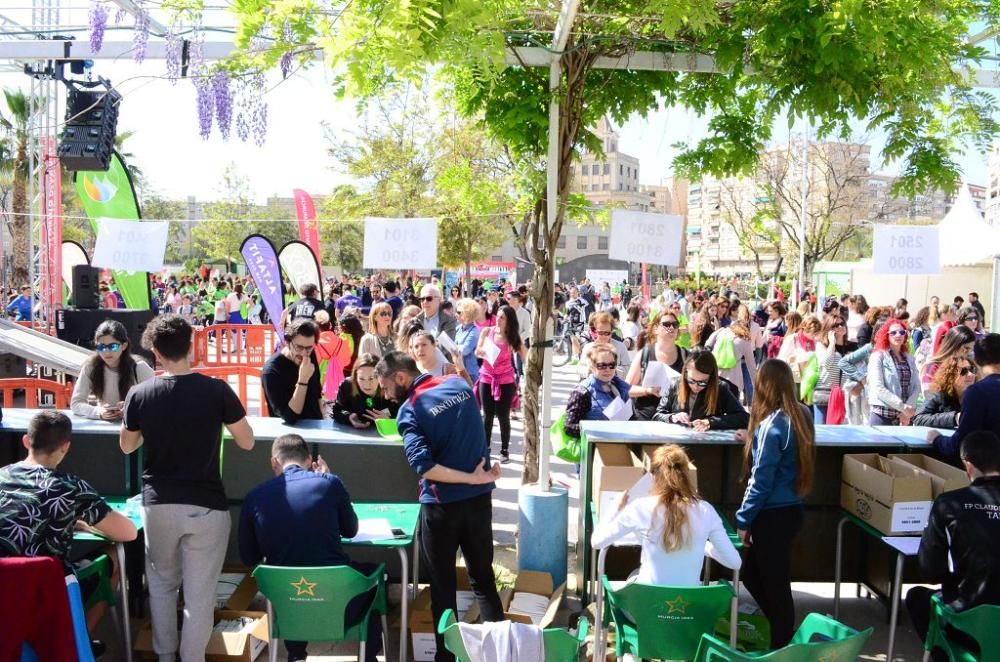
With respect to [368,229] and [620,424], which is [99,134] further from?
[620,424]

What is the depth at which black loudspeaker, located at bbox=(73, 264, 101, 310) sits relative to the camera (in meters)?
13.4

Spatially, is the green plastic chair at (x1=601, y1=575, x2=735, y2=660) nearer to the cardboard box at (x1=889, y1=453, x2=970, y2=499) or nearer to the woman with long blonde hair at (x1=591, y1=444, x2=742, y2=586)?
the woman with long blonde hair at (x1=591, y1=444, x2=742, y2=586)

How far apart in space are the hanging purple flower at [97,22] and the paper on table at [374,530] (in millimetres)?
6552

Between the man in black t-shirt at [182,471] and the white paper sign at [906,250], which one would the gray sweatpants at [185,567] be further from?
the white paper sign at [906,250]

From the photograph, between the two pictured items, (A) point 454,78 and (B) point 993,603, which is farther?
(A) point 454,78

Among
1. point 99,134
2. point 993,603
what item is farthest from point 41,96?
point 993,603

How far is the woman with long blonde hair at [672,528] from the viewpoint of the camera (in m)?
3.82

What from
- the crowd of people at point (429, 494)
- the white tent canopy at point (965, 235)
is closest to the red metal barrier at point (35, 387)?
the crowd of people at point (429, 494)

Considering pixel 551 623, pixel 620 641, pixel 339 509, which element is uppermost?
pixel 339 509

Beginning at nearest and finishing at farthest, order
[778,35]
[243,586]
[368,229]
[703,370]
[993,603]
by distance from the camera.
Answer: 1. [993,603]
2. [778,35]
3. [243,586]
4. [703,370]
5. [368,229]

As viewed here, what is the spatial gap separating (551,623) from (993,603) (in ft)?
7.48

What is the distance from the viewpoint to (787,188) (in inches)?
1531

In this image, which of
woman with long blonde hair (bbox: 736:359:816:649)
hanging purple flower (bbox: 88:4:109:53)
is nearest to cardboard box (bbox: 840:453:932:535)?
woman with long blonde hair (bbox: 736:359:816:649)

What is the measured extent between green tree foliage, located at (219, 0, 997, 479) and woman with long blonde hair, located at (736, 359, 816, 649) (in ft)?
5.47
